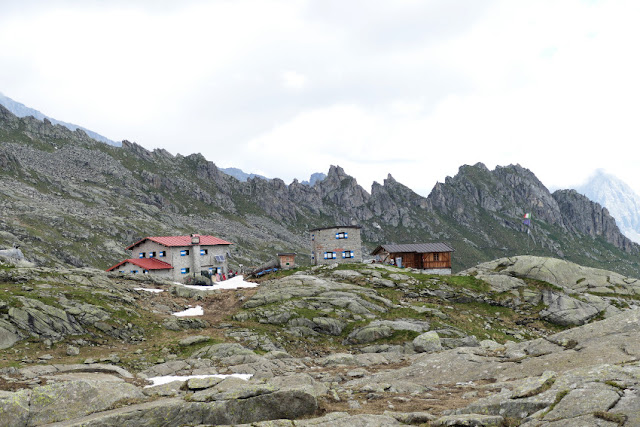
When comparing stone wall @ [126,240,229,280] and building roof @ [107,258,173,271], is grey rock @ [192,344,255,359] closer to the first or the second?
stone wall @ [126,240,229,280]

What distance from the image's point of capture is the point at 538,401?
1217 cm

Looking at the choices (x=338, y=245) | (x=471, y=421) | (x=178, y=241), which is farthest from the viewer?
(x=338, y=245)

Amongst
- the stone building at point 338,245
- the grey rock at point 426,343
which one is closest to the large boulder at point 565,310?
the grey rock at point 426,343

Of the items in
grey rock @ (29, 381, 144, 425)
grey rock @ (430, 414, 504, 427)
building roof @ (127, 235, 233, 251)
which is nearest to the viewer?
grey rock @ (430, 414, 504, 427)

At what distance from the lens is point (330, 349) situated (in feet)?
114

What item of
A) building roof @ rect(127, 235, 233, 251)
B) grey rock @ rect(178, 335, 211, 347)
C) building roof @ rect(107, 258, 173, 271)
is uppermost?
building roof @ rect(127, 235, 233, 251)

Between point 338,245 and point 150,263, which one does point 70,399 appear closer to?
point 150,263

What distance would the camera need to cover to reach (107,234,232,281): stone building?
65.6 metres

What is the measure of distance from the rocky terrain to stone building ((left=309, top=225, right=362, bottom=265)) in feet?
33.3

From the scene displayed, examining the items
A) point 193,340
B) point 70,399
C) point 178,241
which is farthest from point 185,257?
point 70,399

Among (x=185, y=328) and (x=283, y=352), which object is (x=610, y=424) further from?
(x=185, y=328)

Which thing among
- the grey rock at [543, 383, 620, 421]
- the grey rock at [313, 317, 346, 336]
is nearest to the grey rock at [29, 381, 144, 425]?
the grey rock at [543, 383, 620, 421]

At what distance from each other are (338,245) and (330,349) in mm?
39390

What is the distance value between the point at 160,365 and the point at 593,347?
2553cm
